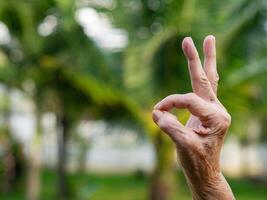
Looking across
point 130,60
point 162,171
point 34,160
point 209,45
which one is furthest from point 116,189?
point 209,45

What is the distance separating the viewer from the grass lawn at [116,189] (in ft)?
51.4

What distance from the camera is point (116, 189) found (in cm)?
1831

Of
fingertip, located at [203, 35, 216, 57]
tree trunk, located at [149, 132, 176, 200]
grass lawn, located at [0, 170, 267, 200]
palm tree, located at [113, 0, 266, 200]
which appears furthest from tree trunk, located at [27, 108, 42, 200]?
fingertip, located at [203, 35, 216, 57]

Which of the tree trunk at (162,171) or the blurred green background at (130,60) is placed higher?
the blurred green background at (130,60)

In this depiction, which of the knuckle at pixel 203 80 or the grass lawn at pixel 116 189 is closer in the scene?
the knuckle at pixel 203 80

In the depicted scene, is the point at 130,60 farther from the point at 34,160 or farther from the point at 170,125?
the point at 170,125

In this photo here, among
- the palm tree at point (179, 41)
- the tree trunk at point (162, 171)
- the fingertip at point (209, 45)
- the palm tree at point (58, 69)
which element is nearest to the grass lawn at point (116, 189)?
the palm tree at point (58, 69)

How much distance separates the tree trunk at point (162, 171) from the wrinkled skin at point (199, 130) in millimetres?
7514

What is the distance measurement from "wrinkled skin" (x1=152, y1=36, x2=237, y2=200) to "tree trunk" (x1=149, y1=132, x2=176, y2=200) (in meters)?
7.51

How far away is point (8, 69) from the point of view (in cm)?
1122

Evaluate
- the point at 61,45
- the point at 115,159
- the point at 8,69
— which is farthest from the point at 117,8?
the point at 115,159

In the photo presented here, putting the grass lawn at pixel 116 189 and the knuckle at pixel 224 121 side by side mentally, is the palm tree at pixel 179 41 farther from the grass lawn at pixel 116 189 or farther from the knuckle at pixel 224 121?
the grass lawn at pixel 116 189

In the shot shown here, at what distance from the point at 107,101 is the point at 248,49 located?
218cm

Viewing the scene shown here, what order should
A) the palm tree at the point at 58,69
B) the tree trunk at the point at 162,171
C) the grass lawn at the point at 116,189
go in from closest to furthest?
the palm tree at the point at 58,69, the tree trunk at the point at 162,171, the grass lawn at the point at 116,189
